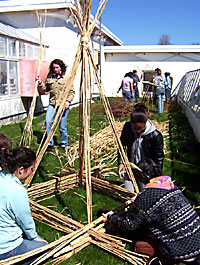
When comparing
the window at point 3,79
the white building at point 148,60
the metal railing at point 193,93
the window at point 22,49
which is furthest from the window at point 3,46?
the white building at point 148,60

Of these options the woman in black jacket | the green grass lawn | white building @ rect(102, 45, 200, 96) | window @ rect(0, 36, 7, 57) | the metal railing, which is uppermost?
white building @ rect(102, 45, 200, 96)

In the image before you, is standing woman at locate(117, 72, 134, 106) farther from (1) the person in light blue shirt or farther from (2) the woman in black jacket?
(1) the person in light blue shirt

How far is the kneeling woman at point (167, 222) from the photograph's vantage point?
1996 millimetres

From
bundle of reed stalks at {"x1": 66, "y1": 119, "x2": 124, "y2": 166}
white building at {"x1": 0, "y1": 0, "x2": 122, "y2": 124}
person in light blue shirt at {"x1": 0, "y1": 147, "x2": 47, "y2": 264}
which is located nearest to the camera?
person in light blue shirt at {"x1": 0, "y1": 147, "x2": 47, "y2": 264}

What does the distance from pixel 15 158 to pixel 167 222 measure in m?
1.19

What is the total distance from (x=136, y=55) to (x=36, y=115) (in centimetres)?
866

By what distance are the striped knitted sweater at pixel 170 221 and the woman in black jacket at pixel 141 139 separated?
0.82 metres

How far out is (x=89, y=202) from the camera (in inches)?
103

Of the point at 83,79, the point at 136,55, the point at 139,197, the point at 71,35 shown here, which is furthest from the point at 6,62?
the point at 136,55

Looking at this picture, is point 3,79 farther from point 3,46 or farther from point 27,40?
point 27,40

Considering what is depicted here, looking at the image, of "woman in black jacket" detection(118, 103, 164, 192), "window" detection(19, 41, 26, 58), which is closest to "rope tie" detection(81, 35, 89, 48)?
"woman in black jacket" detection(118, 103, 164, 192)

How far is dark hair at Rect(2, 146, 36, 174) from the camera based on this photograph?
1.99 meters

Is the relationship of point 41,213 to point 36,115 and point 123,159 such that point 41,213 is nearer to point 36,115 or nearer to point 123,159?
point 123,159

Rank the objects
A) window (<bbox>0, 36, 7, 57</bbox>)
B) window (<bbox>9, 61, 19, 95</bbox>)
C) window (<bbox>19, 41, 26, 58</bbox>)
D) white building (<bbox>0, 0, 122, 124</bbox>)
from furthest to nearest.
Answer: window (<bbox>19, 41, 26, 58</bbox>)
window (<bbox>9, 61, 19, 95</bbox>)
white building (<bbox>0, 0, 122, 124</bbox>)
window (<bbox>0, 36, 7, 57</bbox>)
